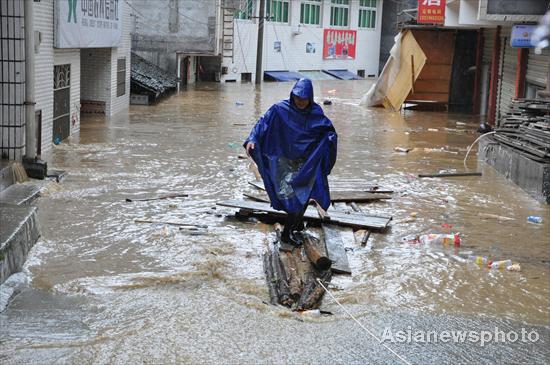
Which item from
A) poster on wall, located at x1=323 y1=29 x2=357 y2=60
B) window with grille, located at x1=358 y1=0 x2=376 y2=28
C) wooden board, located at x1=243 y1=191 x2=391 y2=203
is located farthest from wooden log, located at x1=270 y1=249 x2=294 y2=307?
window with grille, located at x1=358 y1=0 x2=376 y2=28

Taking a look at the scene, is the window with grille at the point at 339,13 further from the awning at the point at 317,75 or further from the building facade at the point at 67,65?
the building facade at the point at 67,65

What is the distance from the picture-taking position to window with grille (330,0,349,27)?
47500 millimetres

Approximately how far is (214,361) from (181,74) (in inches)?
1243

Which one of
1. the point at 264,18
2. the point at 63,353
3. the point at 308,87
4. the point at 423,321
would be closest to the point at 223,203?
the point at 308,87

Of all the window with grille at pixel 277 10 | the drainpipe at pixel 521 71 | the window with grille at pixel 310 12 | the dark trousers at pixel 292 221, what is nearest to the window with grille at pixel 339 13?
the window with grille at pixel 310 12

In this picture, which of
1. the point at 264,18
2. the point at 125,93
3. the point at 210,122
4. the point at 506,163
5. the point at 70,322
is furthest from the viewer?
the point at 264,18

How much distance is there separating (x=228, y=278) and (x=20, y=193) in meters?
4.02

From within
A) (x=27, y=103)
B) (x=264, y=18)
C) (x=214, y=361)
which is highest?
(x=264, y=18)

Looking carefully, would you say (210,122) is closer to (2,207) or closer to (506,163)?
(506,163)

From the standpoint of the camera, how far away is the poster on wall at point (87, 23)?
13781mm

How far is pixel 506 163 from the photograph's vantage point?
13719mm

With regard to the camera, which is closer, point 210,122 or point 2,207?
point 2,207

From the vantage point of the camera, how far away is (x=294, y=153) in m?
Result: 8.26

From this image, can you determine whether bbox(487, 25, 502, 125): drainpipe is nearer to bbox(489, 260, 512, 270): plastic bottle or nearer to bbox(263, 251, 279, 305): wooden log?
bbox(489, 260, 512, 270): plastic bottle
